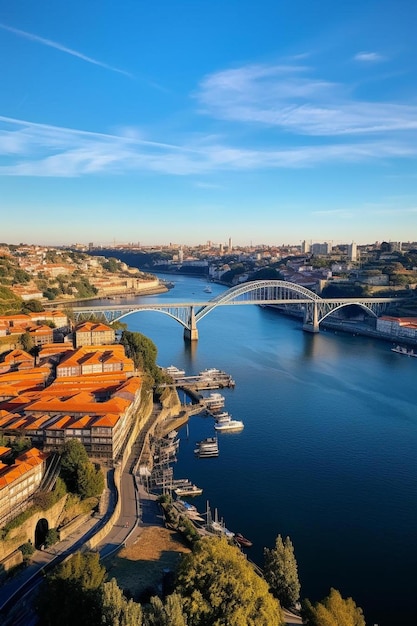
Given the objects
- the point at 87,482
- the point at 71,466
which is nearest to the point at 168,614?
the point at 87,482

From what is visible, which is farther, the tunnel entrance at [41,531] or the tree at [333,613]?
the tunnel entrance at [41,531]

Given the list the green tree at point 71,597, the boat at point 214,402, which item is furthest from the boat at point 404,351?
the green tree at point 71,597

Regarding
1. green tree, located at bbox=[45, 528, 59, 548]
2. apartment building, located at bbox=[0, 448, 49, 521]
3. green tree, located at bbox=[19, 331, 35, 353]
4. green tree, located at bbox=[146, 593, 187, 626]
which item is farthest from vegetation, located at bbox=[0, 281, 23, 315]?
green tree, located at bbox=[146, 593, 187, 626]

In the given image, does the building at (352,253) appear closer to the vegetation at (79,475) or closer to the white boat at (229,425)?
the white boat at (229,425)

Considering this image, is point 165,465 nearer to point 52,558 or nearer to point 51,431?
point 51,431

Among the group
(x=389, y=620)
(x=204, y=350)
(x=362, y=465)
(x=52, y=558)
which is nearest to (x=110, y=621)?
(x=52, y=558)

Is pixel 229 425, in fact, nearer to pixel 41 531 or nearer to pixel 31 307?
pixel 41 531
